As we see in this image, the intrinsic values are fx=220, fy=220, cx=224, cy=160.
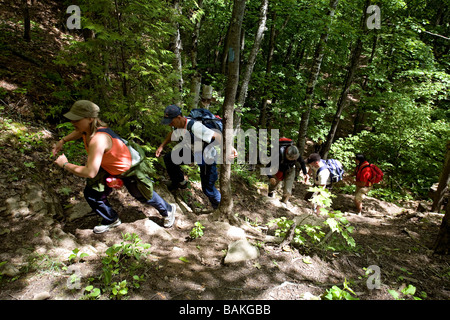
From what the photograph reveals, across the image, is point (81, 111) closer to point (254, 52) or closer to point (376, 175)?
point (254, 52)

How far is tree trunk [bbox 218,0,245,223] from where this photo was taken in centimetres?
348

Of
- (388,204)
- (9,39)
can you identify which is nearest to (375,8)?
(388,204)

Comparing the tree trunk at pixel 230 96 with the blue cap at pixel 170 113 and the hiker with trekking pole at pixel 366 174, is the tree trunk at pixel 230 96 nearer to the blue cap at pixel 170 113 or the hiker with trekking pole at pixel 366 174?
the blue cap at pixel 170 113

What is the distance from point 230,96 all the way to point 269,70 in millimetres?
9414

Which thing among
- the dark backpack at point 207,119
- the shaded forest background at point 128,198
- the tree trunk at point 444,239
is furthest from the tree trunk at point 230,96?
the tree trunk at point 444,239

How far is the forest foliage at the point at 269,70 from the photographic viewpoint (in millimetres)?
4527

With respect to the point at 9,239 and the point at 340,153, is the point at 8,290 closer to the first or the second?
the point at 9,239

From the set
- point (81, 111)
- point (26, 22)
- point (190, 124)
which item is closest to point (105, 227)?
point (81, 111)

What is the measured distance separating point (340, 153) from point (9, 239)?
12585 millimetres

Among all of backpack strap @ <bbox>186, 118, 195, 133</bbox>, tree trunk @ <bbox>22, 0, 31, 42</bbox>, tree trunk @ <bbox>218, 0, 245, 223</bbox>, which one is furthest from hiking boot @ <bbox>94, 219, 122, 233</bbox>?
tree trunk @ <bbox>22, 0, 31, 42</bbox>

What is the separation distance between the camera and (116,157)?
10.6 ft

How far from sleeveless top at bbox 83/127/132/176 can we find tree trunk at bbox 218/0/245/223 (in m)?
1.65

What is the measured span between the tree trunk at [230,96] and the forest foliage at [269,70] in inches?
70.4
